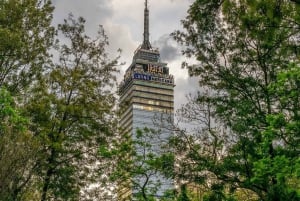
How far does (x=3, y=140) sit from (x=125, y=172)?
25.6ft

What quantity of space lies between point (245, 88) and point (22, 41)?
8.00 meters

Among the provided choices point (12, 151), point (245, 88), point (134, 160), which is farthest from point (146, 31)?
point (12, 151)

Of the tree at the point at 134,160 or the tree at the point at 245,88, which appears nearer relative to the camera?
the tree at the point at 245,88

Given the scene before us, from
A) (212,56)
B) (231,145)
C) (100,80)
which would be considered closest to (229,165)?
(231,145)

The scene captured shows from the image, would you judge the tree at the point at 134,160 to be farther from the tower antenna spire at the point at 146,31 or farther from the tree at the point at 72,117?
the tower antenna spire at the point at 146,31

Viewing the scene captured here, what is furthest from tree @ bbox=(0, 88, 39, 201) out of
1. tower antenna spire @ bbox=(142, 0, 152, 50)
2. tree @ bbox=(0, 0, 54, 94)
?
tower antenna spire @ bbox=(142, 0, 152, 50)

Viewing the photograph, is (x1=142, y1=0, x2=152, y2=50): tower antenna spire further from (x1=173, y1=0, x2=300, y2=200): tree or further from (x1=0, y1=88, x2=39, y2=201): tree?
(x1=0, y1=88, x2=39, y2=201): tree

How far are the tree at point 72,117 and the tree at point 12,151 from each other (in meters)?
3.18

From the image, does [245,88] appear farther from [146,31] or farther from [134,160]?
[146,31]

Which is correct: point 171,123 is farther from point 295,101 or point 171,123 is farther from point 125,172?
point 295,101

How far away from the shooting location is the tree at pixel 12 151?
1118 centimetres

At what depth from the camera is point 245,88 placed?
49.1 feet

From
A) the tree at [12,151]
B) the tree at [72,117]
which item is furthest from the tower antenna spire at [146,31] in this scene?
the tree at [12,151]

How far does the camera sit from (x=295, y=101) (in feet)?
41.7
